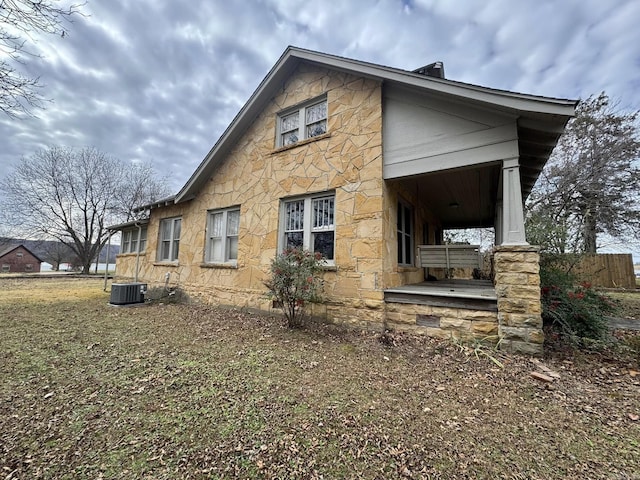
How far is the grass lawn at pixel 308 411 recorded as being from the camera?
1.87 meters

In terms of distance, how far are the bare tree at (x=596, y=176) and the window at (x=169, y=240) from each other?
1578cm


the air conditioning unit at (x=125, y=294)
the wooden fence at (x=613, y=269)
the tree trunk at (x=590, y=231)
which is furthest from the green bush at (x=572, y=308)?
the air conditioning unit at (x=125, y=294)

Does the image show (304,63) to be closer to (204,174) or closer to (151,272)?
(204,174)

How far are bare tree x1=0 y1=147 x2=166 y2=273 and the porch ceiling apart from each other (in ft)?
76.2

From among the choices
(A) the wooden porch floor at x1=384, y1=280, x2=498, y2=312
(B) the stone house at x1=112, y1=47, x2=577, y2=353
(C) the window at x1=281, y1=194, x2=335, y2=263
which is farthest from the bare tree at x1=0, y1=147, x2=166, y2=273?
(A) the wooden porch floor at x1=384, y1=280, x2=498, y2=312

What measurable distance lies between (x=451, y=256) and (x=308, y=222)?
3.26 metres

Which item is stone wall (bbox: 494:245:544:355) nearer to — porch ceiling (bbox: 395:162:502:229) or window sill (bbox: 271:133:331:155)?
porch ceiling (bbox: 395:162:502:229)

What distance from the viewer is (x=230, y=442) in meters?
2.09

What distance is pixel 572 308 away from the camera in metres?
4.57

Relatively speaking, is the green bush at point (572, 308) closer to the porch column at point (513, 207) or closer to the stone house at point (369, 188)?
the stone house at point (369, 188)

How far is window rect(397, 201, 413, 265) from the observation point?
648 centimetres

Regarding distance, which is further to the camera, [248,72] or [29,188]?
[29,188]

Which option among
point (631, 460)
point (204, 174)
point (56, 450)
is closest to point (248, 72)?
point (204, 174)

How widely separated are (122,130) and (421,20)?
18821mm
